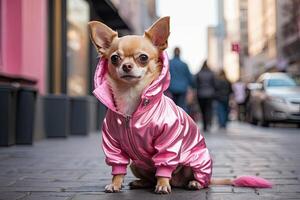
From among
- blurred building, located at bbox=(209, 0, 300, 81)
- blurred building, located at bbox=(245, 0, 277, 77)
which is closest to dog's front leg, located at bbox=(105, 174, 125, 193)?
blurred building, located at bbox=(209, 0, 300, 81)

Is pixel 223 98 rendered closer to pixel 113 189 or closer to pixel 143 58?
pixel 113 189

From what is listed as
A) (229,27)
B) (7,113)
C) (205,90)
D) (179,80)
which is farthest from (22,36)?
(229,27)

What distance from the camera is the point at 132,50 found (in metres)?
4.57

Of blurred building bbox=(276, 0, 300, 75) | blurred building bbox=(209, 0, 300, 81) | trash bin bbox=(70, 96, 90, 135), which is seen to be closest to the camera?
trash bin bbox=(70, 96, 90, 135)

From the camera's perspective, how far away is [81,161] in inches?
310

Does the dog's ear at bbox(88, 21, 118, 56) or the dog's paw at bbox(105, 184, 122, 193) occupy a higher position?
the dog's ear at bbox(88, 21, 118, 56)

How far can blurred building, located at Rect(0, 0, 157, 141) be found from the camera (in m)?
11.7

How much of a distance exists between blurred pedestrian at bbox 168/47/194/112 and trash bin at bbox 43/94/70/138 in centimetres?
259

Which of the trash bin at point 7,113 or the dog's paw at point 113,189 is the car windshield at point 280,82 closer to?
the trash bin at point 7,113

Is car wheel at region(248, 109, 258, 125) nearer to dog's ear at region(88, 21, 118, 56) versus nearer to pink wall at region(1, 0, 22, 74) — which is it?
pink wall at region(1, 0, 22, 74)

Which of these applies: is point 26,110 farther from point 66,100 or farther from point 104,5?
point 104,5

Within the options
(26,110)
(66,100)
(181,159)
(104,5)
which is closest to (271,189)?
(181,159)

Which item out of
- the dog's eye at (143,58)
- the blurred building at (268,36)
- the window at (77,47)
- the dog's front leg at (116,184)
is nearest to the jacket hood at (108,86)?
the dog's eye at (143,58)

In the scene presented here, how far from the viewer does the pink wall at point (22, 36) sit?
11.7 meters
